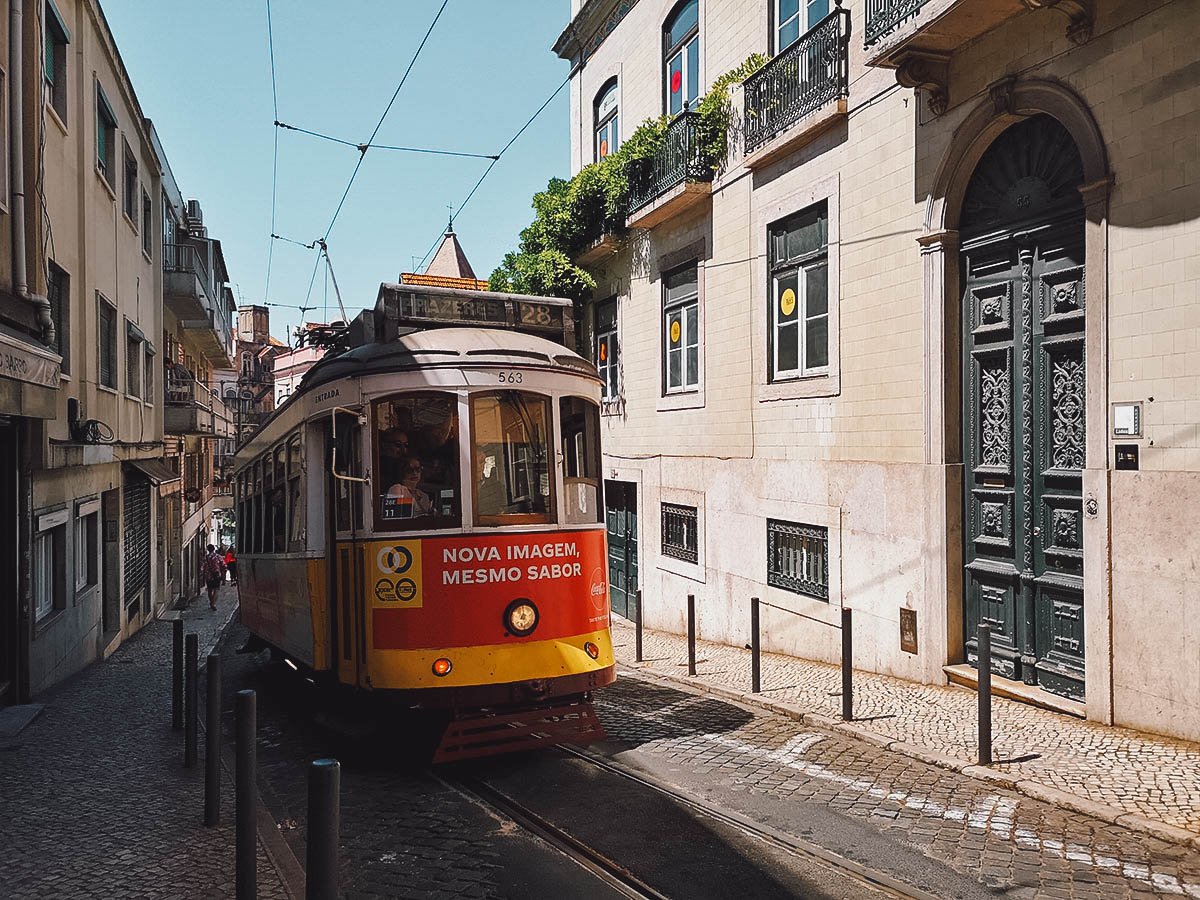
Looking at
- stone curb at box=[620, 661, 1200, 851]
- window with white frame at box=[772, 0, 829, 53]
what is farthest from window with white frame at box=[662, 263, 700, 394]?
stone curb at box=[620, 661, 1200, 851]

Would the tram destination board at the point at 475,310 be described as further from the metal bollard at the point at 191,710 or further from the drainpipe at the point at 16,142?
the drainpipe at the point at 16,142

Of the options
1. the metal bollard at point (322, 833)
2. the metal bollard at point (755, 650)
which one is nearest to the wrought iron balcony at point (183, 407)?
the metal bollard at point (755, 650)

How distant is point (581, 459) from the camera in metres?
7.29

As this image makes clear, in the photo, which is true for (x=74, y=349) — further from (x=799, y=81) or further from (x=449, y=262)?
(x=449, y=262)

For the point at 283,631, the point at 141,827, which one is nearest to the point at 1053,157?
the point at 283,631

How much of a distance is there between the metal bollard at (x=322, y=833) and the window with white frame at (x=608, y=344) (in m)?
14.3

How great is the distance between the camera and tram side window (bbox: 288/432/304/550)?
25.4 ft

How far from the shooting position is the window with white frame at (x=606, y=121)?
724 inches

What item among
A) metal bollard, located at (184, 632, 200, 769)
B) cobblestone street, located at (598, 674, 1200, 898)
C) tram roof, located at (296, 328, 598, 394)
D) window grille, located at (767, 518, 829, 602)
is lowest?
cobblestone street, located at (598, 674, 1200, 898)

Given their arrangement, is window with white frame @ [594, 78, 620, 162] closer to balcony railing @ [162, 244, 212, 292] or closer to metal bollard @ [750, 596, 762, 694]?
balcony railing @ [162, 244, 212, 292]

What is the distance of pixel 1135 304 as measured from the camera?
7289 millimetres

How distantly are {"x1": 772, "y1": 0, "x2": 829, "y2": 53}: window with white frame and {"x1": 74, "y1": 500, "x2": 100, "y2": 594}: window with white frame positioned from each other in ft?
35.5

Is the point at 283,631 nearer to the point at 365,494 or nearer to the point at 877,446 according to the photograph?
the point at 365,494

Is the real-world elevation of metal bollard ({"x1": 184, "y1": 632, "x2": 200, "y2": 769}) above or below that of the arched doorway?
below
